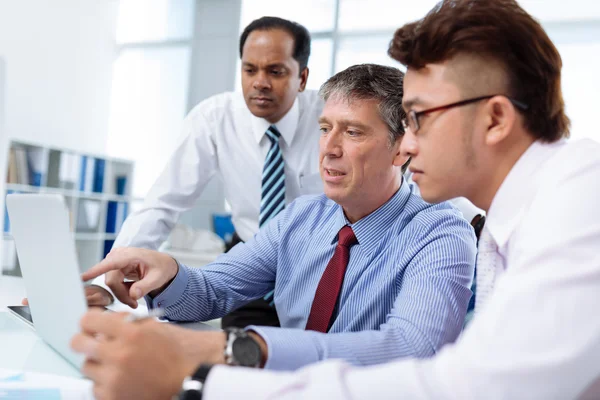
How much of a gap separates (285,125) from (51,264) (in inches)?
61.4

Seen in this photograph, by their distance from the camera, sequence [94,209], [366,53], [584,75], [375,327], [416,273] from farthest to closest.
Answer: [366,53] → [94,209] → [584,75] → [375,327] → [416,273]

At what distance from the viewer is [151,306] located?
143cm

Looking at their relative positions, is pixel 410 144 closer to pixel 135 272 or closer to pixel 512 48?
pixel 512 48

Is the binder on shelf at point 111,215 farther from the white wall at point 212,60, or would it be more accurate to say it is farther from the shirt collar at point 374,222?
the shirt collar at point 374,222

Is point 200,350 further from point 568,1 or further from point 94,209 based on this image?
point 568,1

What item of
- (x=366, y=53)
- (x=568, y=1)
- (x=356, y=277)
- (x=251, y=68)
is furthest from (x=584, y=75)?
(x=356, y=277)

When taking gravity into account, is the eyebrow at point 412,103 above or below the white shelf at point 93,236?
above

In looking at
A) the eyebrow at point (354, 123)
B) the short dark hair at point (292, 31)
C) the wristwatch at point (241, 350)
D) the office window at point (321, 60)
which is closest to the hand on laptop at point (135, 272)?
the wristwatch at point (241, 350)

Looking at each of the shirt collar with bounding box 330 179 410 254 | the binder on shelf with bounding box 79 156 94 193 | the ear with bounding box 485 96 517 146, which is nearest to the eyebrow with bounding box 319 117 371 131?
the shirt collar with bounding box 330 179 410 254

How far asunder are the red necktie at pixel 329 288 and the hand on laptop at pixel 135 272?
365mm

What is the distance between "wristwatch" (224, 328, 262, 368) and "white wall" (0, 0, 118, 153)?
5.59m

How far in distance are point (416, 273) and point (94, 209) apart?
202 inches

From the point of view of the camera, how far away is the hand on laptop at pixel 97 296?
4.43 feet

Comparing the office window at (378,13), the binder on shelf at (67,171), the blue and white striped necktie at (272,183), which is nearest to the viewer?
the blue and white striped necktie at (272,183)
